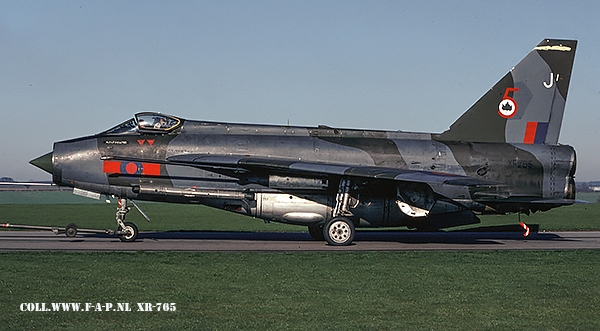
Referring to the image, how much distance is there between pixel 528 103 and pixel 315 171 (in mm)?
9619

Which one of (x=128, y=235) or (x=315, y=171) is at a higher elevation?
(x=315, y=171)

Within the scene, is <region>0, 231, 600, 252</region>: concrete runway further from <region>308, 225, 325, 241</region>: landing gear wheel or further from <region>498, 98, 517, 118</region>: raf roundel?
<region>498, 98, 517, 118</region>: raf roundel

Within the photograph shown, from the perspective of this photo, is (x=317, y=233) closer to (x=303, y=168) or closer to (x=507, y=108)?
(x=303, y=168)

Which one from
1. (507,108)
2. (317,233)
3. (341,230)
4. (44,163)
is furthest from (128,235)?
(507,108)

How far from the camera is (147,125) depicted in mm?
18516

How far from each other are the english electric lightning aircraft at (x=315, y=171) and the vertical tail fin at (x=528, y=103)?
50cm

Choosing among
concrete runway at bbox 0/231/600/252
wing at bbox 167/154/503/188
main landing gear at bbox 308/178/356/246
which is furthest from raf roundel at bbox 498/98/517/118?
main landing gear at bbox 308/178/356/246

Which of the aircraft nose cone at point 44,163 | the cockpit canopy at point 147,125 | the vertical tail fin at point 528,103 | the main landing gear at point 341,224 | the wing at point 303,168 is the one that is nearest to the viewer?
the wing at point 303,168

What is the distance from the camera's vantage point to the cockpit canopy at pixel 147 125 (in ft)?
60.7

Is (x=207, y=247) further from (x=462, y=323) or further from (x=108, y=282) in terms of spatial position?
(x=462, y=323)

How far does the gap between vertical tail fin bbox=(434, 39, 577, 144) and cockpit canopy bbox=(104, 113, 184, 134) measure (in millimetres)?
10228

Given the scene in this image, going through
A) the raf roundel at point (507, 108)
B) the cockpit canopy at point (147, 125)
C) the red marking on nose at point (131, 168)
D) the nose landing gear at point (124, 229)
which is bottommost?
the nose landing gear at point (124, 229)

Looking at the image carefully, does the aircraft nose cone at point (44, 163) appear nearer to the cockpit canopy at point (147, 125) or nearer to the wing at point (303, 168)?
the cockpit canopy at point (147, 125)

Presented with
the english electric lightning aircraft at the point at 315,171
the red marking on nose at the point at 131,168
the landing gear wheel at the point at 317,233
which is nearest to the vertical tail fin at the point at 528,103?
the english electric lightning aircraft at the point at 315,171
